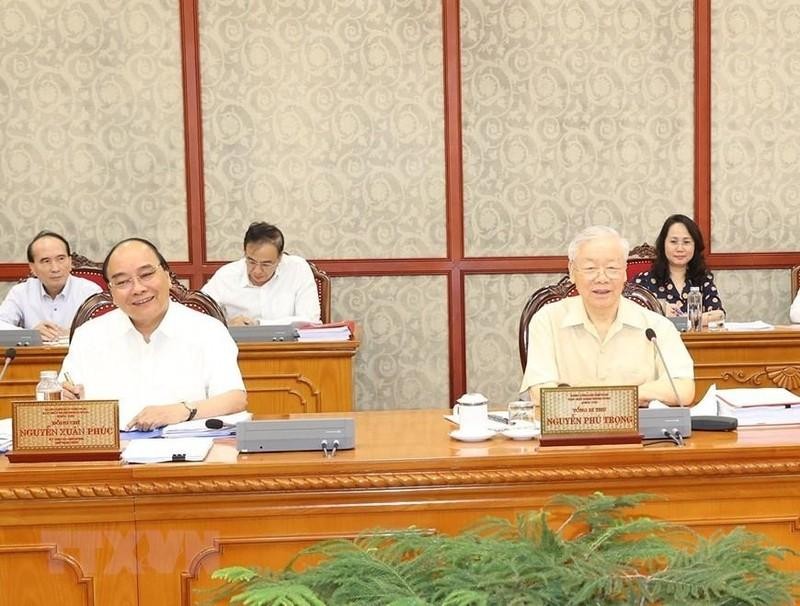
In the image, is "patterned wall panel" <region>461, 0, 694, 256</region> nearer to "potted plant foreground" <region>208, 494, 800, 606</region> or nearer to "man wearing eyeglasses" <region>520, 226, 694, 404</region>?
"man wearing eyeglasses" <region>520, 226, 694, 404</region>

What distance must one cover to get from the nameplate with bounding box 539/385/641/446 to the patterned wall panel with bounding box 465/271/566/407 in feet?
12.4

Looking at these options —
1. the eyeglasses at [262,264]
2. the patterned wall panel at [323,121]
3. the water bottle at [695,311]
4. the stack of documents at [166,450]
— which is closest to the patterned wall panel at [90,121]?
the patterned wall panel at [323,121]

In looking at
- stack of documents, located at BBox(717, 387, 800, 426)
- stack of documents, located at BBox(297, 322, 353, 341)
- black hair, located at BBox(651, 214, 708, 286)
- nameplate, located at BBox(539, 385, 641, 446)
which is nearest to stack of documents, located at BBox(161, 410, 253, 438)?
nameplate, located at BBox(539, 385, 641, 446)

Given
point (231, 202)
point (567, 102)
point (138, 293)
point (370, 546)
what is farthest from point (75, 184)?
point (370, 546)

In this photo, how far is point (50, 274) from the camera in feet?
16.2

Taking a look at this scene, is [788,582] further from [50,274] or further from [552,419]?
[50,274]

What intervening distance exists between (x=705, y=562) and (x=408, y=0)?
506 cm

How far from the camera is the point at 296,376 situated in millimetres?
4262

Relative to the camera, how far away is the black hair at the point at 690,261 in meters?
5.07

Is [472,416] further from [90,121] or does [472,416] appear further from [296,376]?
[90,121]

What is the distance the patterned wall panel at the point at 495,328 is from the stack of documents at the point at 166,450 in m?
3.74

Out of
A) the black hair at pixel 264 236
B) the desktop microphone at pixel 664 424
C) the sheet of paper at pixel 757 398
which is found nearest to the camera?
the desktop microphone at pixel 664 424

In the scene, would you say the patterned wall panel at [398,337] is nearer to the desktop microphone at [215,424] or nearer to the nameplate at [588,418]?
the desktop microphone at [215,424]

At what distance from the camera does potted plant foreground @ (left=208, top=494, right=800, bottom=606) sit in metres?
1.18
